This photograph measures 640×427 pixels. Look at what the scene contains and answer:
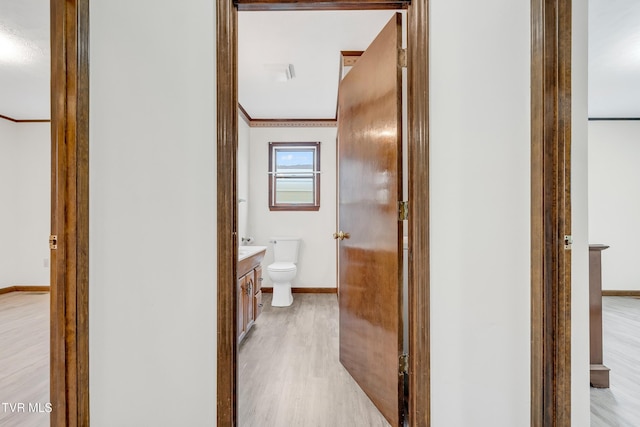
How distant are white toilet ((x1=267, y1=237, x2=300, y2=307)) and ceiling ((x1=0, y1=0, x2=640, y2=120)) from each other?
181cm

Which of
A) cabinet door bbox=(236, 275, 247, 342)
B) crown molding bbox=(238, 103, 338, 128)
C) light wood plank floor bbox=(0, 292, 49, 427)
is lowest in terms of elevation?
light wood plank floor bbox=(0, 292, 49, 427)

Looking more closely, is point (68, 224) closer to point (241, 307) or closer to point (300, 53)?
point (241, 307)

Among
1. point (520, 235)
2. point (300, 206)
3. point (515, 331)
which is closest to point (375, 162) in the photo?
point (520, 235)

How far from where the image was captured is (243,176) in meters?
4.23

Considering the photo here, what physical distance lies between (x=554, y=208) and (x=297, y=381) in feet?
5.74

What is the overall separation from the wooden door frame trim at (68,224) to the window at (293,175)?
3.33 m

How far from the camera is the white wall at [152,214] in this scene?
1.26m

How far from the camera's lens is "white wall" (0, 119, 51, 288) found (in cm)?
440

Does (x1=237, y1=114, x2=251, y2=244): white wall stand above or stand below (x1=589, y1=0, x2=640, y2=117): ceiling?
below

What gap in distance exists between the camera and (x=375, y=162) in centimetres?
181

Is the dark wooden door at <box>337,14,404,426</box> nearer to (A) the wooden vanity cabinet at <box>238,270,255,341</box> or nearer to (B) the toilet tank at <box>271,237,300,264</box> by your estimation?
(A) the wooden vanity cabinet at <box>238,270,255,341</box>

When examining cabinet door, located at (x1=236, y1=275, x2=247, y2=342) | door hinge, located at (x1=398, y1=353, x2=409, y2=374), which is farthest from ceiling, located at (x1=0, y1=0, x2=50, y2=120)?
door hinge, located at (x1=398, y1=353, x2=409, y2=374)

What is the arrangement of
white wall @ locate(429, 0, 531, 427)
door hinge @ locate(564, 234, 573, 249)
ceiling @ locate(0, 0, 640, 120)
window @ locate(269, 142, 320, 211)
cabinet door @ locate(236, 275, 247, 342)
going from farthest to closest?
window @ locate(269, 142, 320, 211) → cabinet door @ locate(236, 275, 247, 342) → ceiling @ locate(0, 0, 640, 120) → white wall @ locate(429, 0, 531, 427) → door hinge @ locate(564, 234, 573, 249)

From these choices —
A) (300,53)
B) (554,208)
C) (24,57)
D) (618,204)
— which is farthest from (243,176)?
(618,204)
